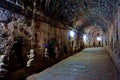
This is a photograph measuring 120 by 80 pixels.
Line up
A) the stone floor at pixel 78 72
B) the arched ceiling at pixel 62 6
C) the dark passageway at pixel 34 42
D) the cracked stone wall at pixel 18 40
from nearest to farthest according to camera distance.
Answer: the cracked stone wall at pixel 18 40 < the dark passageway at pixel 34 42 < the stone floor at pixel 78 72 < the arched ceiling at pixel 62 6

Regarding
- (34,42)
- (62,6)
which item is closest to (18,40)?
(34,42)

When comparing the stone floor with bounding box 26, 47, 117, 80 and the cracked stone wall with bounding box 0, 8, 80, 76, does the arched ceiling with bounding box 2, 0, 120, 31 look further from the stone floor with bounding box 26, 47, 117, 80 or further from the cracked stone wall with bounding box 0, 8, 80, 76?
the stone floor with bounding box 26, 47, 117, 80

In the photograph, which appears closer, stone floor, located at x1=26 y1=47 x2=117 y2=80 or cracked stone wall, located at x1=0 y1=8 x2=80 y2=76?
cracked stone wall, located at x1=0 y1=8 x2=80 y2=76

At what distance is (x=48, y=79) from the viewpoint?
7852 millimetres

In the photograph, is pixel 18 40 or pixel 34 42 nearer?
pixel 18 40

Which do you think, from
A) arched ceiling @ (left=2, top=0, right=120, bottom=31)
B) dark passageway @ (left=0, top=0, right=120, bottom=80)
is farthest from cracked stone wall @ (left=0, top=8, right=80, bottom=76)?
arched ceiling @ (left=2, top=0, right=120, bottom=31)

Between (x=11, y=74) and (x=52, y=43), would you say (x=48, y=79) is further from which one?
(x=52, y=43)

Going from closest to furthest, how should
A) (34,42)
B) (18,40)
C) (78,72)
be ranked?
(18,40)
(34,42)
(78,72)

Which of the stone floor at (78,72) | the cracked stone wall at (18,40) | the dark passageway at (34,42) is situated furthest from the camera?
the stone floor at (78,72)

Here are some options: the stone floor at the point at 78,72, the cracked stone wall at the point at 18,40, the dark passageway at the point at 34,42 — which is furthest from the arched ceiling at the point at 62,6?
the stone floor at the point at 78,72

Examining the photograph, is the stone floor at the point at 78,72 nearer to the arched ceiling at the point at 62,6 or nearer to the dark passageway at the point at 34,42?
the dark passageway at the point at 34,42

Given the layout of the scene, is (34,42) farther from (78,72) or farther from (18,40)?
(78,72)

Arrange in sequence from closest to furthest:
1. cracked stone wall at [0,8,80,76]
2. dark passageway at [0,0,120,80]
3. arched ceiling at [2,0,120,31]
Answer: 1. cracked stone wall at [0,8,80,76]
2. dark passageway at [0,0,120,80]
3. arched ceiling at [2,0,120,31]

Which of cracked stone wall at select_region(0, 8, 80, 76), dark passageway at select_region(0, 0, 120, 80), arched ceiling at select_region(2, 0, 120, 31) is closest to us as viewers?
cracked stone wall at select_region(0, 8, 80, 76)
